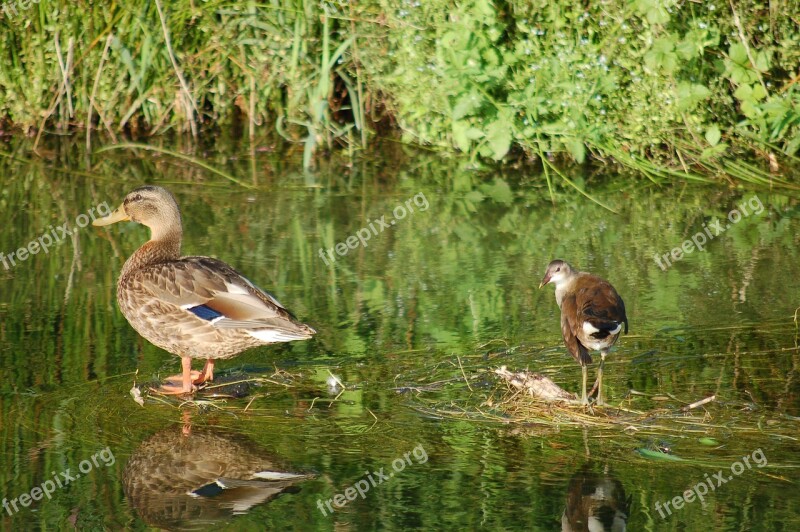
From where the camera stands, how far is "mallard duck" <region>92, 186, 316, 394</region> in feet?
20.7

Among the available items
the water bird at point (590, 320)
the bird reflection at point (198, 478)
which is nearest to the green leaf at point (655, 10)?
the water bird at point (590, 320)

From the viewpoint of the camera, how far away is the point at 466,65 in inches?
420

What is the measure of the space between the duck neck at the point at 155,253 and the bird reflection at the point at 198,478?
1428 millimetres

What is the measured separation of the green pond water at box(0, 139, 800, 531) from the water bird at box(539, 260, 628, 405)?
0.89 feet

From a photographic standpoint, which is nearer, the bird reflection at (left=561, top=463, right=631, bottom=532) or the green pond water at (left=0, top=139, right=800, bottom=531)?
the bird reflection at (left=561, top=463, right=631, bottom=532)

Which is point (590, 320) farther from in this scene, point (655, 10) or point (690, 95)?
point (655, 10)

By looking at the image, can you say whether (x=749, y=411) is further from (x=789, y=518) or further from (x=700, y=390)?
(x=789, y=518)

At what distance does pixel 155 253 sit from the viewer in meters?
7.04

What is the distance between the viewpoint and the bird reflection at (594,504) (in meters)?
4.72

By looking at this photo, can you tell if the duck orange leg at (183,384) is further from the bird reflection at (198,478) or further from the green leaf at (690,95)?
the green leaf at (690,95)

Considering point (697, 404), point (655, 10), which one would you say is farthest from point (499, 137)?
point (697, 404)

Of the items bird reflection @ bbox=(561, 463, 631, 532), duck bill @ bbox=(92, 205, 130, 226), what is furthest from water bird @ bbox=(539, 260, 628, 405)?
duck bill @ bbox=(92, 205, 130, 226)

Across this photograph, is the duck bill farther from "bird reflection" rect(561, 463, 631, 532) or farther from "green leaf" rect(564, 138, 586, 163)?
"green leaf" rect(564, 138, 586, 163)

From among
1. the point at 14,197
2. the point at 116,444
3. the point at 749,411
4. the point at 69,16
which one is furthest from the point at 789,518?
the point at 69,16
